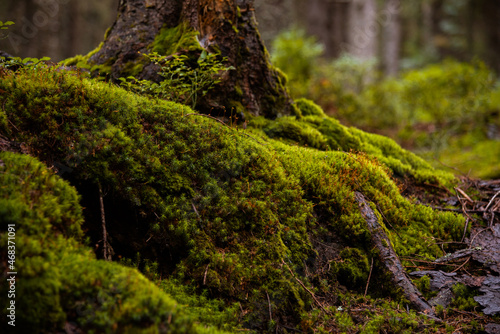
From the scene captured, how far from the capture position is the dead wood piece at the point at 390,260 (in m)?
3.01

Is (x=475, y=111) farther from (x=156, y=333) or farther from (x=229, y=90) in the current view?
(x=156, y=333)

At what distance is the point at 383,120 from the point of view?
35.8ft

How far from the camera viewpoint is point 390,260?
3.26 meters

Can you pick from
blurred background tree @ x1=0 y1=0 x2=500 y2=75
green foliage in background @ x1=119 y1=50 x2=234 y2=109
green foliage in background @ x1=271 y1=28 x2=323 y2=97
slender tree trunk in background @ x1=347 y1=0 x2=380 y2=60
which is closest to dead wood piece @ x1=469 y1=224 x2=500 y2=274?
Answer: green foliage in background @ x1=119 y1=50 x2=234 y2=109

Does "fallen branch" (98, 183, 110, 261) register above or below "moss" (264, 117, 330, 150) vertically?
below

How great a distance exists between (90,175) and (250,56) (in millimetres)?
2891

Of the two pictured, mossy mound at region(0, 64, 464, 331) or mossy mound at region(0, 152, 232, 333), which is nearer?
mossy mound at region(0, 152, 232, 333)

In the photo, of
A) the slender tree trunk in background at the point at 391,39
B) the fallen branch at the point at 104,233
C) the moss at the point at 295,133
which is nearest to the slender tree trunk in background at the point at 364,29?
the slender tree trunk in background at the point at 391,39

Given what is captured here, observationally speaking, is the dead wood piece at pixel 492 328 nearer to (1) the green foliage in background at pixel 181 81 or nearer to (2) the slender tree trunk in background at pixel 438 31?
(1) the green foliage in background at pixel 181 81

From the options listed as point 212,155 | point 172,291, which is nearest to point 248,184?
point 212,155

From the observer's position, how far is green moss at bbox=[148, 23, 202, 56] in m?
4.19

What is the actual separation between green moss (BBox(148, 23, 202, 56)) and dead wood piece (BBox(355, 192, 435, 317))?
272cm

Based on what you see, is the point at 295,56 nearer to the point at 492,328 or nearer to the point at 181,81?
the point at 181,81

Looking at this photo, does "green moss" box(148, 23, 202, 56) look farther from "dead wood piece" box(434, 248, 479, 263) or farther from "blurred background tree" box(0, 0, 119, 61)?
"blurred background tree" box(0, 0, 119, 61)
